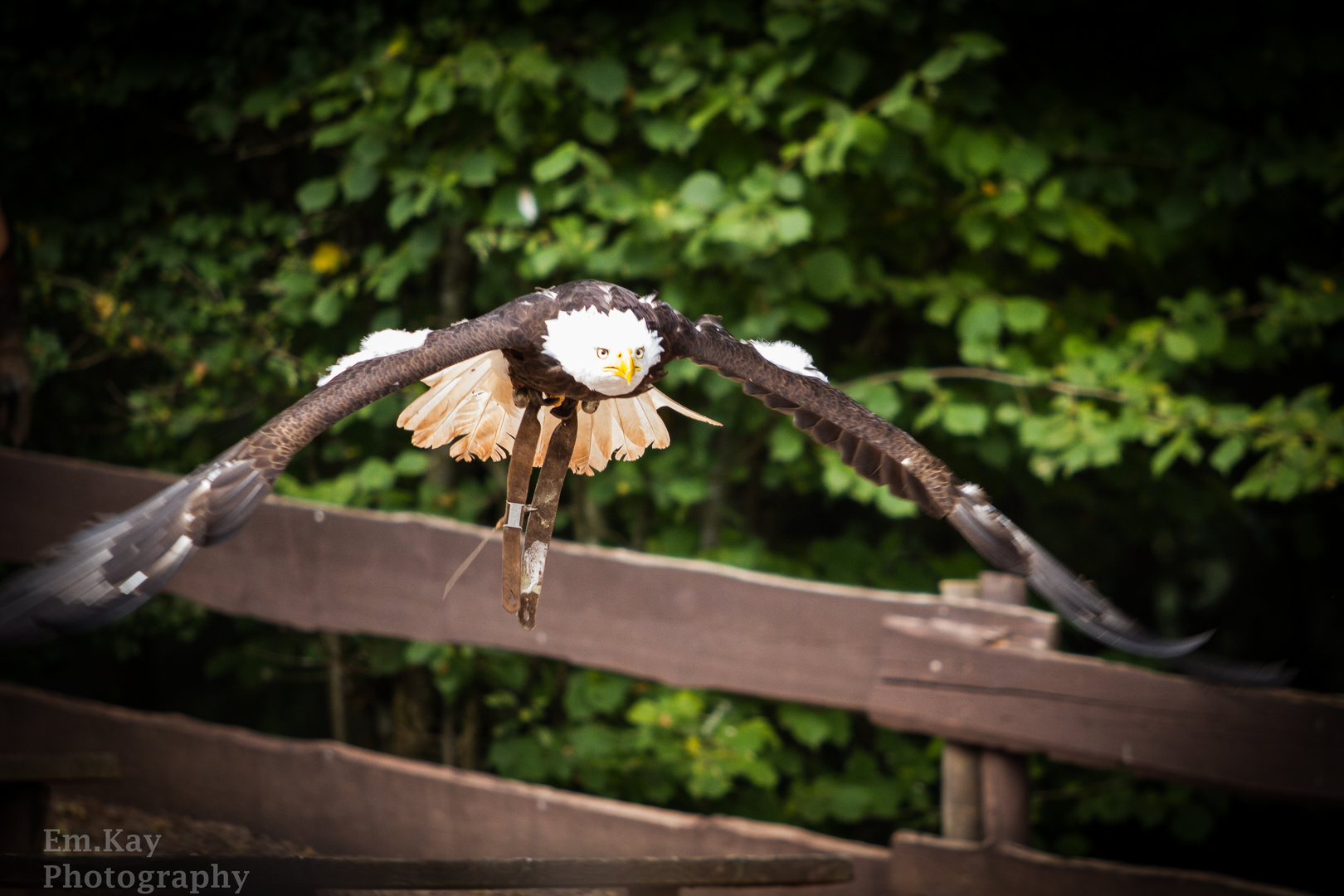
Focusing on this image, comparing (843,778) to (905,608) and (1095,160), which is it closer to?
(905,608)

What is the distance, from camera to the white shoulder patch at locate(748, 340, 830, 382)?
2043 millimetres

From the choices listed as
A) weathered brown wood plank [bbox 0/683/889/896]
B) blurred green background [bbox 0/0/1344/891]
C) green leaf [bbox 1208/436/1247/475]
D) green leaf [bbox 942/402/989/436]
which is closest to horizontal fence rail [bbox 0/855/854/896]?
weathered brown wood plank [bbox 0/683/889/896]

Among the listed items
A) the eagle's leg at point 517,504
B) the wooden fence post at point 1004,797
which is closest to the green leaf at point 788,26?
the wooden fence post at point 1004,797

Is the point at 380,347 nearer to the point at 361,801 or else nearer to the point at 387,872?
the point at 387,872

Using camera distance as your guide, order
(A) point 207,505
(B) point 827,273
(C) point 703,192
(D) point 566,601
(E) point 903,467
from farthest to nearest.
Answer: (B) point 827,273 → (C) point 703,192 → (D) point 566,601 → (E) point 903,467 → (A) point 207,505

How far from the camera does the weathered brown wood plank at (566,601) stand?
9.21ft

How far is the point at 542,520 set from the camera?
1524 millimetres

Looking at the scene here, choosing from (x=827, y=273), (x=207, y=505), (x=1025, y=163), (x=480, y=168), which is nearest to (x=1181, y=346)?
(x=1025, y=163)

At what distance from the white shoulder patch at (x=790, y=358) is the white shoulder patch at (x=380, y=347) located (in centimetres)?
60

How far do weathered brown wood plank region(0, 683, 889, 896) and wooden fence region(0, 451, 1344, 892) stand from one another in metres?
0.36

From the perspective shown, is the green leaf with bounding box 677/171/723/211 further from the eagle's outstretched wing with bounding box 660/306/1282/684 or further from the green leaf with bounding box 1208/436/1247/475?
the green leaf with bounding box 1208/436/1247/475

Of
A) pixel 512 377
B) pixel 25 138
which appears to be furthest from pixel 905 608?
pixel 25 138

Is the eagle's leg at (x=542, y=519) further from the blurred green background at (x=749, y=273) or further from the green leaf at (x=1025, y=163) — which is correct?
the green leaf at (x=1025, y=163)

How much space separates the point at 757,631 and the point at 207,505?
1.57 meters
